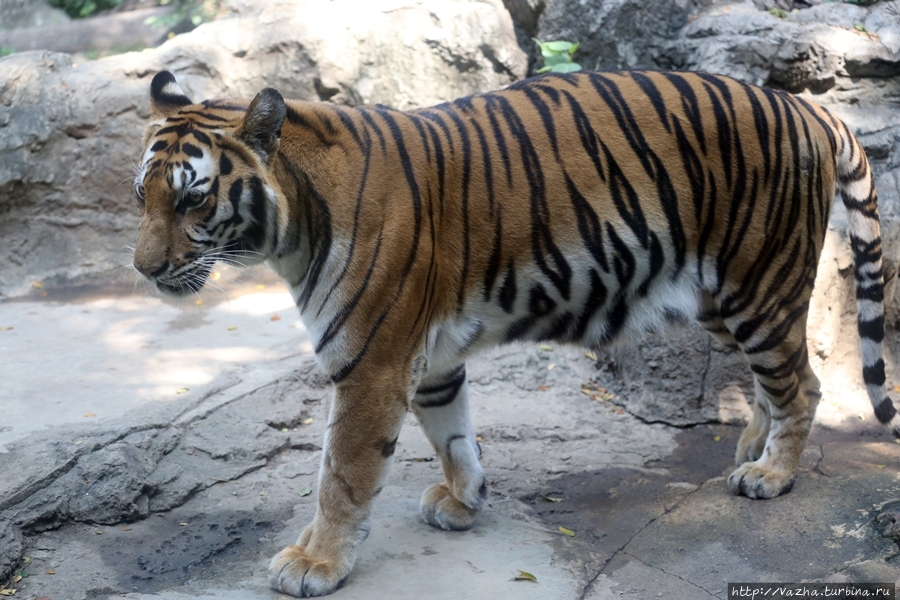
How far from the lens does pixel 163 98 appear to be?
3475mm

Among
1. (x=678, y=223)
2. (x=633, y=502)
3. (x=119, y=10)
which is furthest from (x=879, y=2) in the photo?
(x=119, y=10)

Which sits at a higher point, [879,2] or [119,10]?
[879,2]

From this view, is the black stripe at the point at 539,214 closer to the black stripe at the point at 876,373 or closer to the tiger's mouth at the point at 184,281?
the tiger's mouth at the point at 184,281

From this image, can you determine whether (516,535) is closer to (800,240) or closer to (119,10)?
(800,240)

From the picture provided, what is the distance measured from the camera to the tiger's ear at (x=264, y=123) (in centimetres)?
310

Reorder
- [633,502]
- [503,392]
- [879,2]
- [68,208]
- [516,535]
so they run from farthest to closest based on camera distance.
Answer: [68,208] → [879,2] → [503,392] → [633,502] → [516,535]

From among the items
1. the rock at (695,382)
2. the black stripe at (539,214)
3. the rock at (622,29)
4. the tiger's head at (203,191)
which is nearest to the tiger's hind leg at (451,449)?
the black stripe at (539,214)

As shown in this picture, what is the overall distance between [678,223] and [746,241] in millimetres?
325

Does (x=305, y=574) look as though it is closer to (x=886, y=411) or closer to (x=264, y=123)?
(x=264, y=123)

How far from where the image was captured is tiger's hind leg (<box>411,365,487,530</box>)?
3910 millimetres

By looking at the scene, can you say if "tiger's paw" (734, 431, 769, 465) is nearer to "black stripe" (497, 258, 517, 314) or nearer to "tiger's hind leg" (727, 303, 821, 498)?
"tiger's hind leg" (727, 303, 821, 498)

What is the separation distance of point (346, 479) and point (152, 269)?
3.50ft

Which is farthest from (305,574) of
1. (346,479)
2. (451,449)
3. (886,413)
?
(886,413)

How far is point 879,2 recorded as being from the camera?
6426mm
